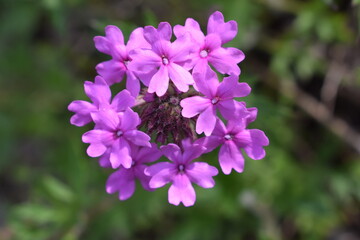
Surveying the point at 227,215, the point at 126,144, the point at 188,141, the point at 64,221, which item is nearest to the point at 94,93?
the point at 126,144

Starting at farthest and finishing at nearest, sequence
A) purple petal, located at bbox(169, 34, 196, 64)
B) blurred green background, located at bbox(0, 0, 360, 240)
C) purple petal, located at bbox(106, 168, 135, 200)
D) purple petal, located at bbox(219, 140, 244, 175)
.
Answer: blurred green background, located at bbox(0, 0, 360, 240) → purple petal, located at bbox(106, 168, 135, 200) → purple petal, located at bbox(219, 140, 244, 175) → purple petal, located at bbox(169, 34, 196, 64)

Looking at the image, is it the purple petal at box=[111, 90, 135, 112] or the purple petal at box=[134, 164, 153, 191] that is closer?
the purple petal at box=[111, 90, 135, 112]

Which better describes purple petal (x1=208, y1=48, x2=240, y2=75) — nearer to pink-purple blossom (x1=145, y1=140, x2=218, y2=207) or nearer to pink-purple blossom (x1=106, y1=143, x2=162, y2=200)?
pink-purple blossom (x1=145, y1=140, x2=218, y2=207)

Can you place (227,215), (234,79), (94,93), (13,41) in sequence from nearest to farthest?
(234,79)
(94,93)
(227,215)
(13,41)

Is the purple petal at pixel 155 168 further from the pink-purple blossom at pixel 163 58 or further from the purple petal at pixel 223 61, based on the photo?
the purple petal at pixel 223 61

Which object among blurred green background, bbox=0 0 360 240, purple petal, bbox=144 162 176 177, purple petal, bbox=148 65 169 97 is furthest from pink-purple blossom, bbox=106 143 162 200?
blurred green background, bbox=0 0 360 240

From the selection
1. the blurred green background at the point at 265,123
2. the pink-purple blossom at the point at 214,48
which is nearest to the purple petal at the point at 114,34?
the pink-purple blossom at the point at 214,48

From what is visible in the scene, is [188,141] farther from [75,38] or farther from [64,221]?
[75,38]
